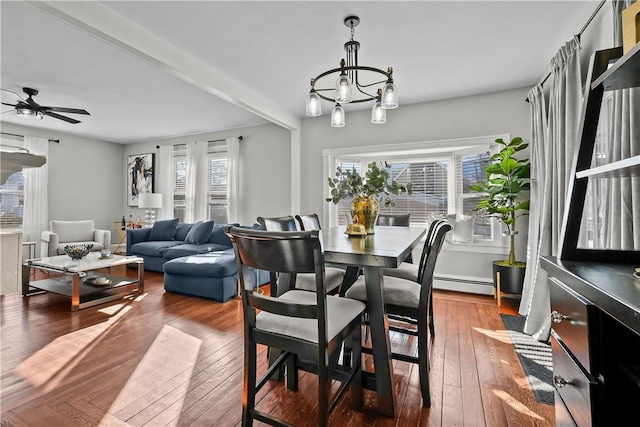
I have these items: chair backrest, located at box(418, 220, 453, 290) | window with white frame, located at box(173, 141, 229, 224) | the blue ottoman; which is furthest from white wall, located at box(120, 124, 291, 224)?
chair backrest, located at box(418, 220, 453, 290)

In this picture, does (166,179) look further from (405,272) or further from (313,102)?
(405,272)

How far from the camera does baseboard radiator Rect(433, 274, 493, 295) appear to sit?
12.4 ft

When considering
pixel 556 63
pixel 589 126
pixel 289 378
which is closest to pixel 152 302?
pixel 289 378

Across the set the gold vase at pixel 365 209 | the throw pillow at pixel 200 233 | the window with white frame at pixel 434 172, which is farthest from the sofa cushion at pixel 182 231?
the gold vase at pixel 365 209

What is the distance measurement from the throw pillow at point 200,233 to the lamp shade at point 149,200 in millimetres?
1346

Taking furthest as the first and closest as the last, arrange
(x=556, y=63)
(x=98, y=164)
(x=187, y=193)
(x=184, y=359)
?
(x=98, y=164) < (x=187, y=193) < (x=556, y=63) < (x=184, y=359)

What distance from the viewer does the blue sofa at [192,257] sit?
3.53 meters

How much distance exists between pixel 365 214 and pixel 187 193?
4714mm

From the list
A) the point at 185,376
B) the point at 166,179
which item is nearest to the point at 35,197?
the point at 166,179

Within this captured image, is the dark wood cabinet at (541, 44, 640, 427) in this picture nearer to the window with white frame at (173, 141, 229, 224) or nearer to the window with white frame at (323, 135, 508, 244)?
the window with white frame at (323, 135, 508, 244)

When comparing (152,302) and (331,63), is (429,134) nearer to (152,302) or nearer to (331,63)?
(331,63)

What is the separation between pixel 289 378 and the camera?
1814mm

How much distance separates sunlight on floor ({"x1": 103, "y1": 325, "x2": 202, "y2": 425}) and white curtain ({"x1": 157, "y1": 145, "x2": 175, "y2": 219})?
4232 mm

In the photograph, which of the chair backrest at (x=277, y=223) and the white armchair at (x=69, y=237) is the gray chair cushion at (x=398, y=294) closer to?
the chair backrest at (x=277, y=223)
